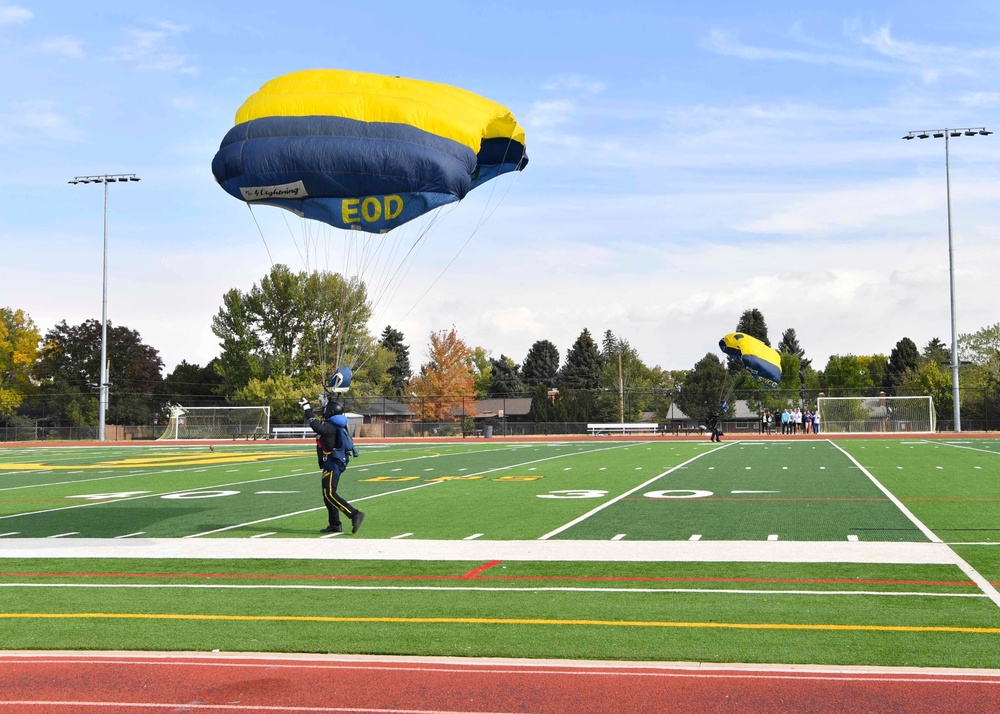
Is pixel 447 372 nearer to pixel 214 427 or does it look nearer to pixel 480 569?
pixel 214 427

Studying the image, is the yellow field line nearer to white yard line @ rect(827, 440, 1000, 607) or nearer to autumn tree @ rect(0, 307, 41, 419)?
white yard line @ rect(827, 440, 1000, 607)

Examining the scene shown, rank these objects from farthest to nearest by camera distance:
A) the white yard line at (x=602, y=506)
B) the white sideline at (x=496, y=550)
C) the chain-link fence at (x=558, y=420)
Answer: the chain-link fence at (x=558, y=420)
the white yard line at (x=602, y=506)
the white sideline at (x=496, y=550)

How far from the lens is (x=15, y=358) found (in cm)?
7281

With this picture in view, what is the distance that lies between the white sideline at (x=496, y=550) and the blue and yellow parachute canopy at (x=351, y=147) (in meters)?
5.22

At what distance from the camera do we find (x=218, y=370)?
258ft

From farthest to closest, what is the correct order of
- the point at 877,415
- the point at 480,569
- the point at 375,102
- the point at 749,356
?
the point at 877,415
the point at 749,356
the point at 375,102
the point at 480,569

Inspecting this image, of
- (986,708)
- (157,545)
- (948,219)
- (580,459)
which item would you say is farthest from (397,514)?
(948,219)

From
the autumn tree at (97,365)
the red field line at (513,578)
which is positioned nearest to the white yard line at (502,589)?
the red field line at (513,578)

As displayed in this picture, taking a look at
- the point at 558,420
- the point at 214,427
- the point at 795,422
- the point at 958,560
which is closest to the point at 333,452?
the point at 958,560

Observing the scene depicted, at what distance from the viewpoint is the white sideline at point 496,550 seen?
→ 1057 centimetres

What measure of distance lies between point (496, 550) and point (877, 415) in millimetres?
47600

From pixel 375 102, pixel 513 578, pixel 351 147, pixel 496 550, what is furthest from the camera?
pixel 375 102

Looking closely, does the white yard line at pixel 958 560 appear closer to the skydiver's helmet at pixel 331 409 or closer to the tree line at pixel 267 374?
the skydiver's helmet at pixel 331 409

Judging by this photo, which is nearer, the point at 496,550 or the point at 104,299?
the point at 496,550
